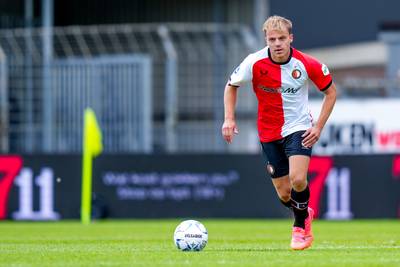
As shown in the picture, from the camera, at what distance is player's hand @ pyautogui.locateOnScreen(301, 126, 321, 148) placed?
34.0 ft

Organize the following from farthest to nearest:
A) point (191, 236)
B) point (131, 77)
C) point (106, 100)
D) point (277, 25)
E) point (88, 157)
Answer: point (131, 77) → point (106, 100) → point (88, 157) → point (277, 25) → point (191, 236)

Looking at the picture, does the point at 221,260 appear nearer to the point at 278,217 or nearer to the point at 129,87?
the point at 278,217

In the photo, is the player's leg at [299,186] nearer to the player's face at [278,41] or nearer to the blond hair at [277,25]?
the player's face at [278,41]

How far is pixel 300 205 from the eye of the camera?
34.8 ft

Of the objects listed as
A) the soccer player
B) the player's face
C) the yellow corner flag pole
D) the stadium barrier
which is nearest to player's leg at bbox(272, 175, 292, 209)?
the soccer player

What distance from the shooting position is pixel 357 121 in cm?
2245

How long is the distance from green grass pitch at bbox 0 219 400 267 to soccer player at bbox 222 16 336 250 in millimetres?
602

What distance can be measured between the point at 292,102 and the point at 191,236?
1660 mm

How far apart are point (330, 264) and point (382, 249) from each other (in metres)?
2.02

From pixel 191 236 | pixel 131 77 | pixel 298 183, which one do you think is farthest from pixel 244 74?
pixel 131 77

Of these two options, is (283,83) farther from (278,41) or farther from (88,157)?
(88,157)

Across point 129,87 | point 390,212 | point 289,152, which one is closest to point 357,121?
point 390,212

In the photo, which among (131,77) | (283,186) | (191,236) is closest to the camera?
(191,236)

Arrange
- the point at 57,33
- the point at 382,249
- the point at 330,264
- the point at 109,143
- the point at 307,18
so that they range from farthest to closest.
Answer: the point at 307,18
the point at 57,33
the point at 109,143
the point at 382,249
the point at 330,264
